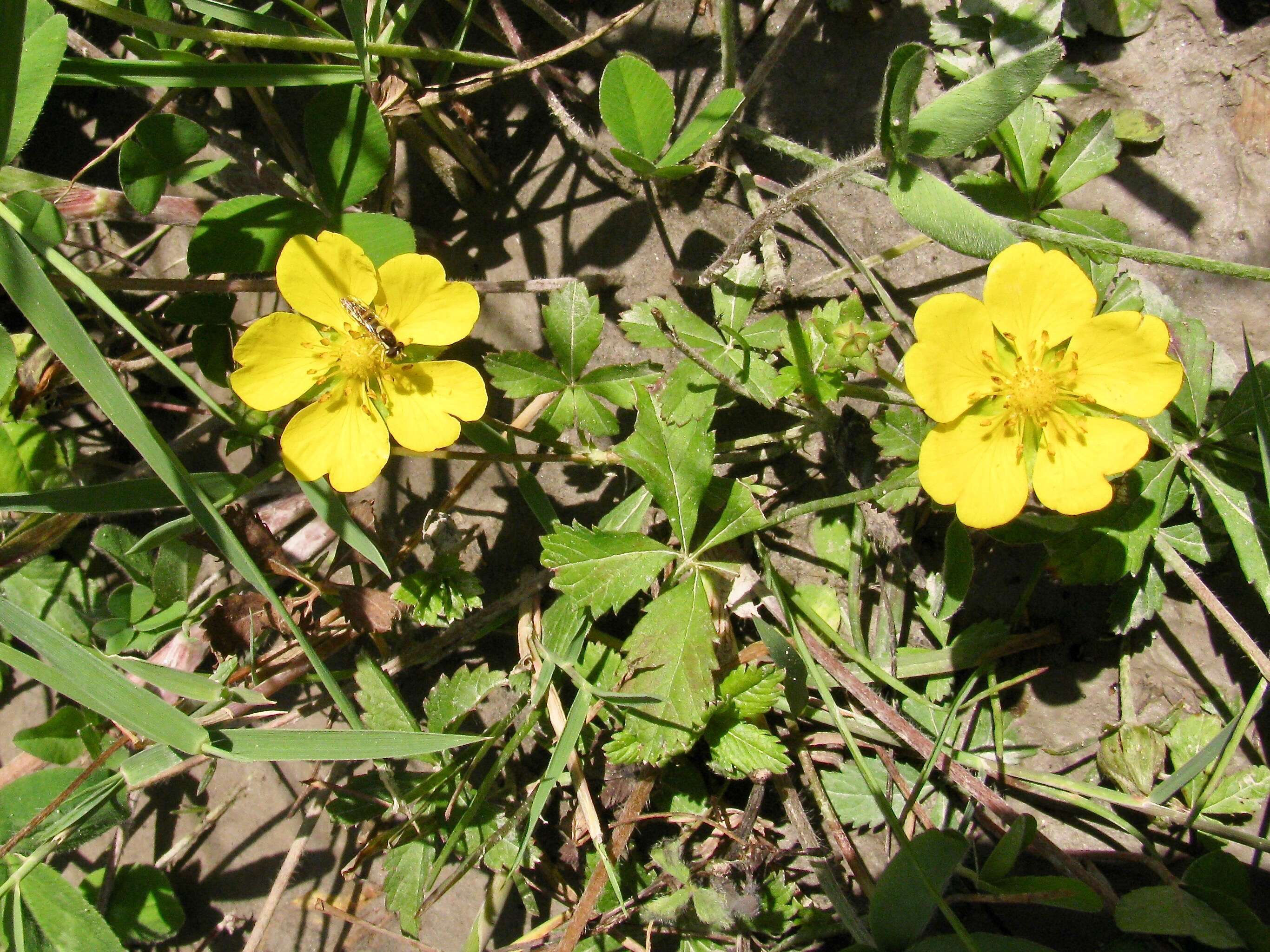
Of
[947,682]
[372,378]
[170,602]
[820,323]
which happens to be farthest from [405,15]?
[947,682]

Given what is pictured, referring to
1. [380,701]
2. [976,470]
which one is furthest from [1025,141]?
[380,701]

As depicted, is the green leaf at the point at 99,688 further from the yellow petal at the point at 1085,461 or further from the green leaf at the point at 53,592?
the yellow petal at the point at 1085,461

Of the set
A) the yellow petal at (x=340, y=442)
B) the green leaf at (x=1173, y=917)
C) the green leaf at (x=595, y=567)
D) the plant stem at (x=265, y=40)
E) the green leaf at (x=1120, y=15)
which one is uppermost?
the plant stem at (x=265, y=40)

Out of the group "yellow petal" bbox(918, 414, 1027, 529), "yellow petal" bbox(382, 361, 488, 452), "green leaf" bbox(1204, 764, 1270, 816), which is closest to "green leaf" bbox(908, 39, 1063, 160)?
"yellow petal" bbox(918, 414, 1027, 529)

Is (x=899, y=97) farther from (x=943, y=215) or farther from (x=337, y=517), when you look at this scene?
(x=337, y=517)

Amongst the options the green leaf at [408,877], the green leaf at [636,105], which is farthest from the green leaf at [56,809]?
the green leaf at [636,105]

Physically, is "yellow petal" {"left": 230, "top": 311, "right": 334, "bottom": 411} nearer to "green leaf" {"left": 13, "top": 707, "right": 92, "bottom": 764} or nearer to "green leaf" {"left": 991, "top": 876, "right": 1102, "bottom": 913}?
"green leaf" {"left": 13, "top": 707, "right": 92, "bottom": 764}
